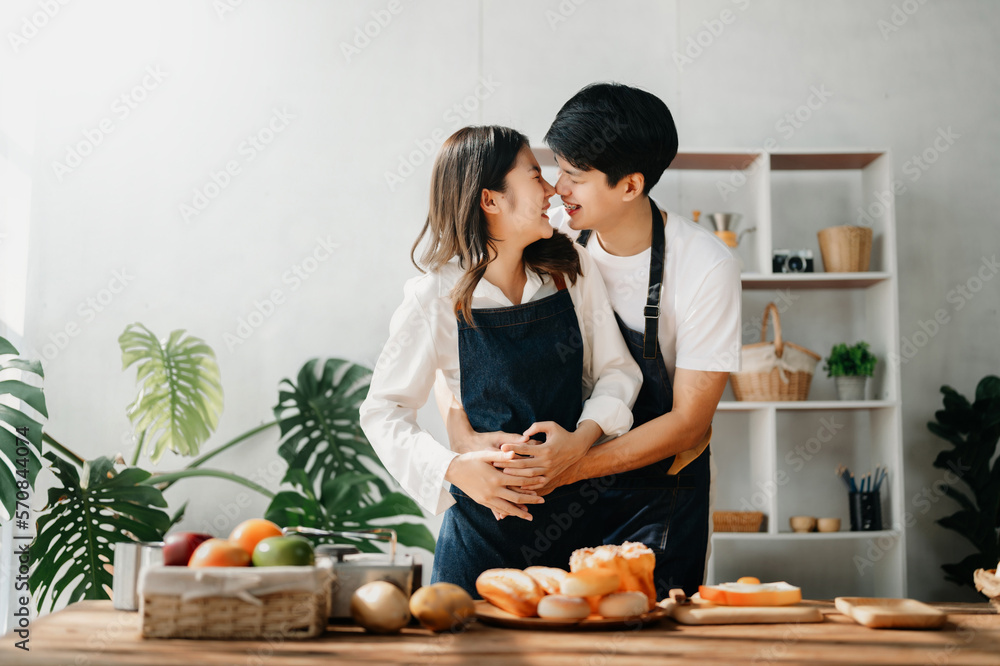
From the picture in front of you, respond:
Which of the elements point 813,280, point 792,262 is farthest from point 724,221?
point 813,280

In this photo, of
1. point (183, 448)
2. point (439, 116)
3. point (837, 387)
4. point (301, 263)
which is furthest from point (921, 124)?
point (183, 448)

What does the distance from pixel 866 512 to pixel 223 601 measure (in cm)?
285

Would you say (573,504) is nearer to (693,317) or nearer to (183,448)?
(693,317)

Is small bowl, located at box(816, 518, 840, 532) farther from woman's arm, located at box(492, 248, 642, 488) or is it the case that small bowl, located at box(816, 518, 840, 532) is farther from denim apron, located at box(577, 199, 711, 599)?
woman's arm, located at box(492, 248, 642, 488)

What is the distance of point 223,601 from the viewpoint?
102 centimetres

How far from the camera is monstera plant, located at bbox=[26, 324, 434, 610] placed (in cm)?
251

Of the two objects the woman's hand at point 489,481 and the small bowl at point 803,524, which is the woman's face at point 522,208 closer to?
the woman's hand at point 489,481

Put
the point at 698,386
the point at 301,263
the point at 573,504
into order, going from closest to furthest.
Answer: the point at 573,504, the point at 698,386, the point at 301,263

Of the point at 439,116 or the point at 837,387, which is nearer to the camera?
the point at 837,387

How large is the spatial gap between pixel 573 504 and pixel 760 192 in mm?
2105

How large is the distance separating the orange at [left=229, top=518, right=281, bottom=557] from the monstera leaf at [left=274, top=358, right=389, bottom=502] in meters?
2.15

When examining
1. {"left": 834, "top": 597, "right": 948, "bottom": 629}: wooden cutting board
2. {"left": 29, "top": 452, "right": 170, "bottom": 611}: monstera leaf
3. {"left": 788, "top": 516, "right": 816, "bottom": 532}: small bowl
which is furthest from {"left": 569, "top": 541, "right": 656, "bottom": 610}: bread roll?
{"left": 788, "top": 516, "right": 816, "bottom": 532}: small bowl

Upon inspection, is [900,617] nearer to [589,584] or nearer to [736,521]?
[589,584]

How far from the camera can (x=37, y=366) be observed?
99.1 inches
